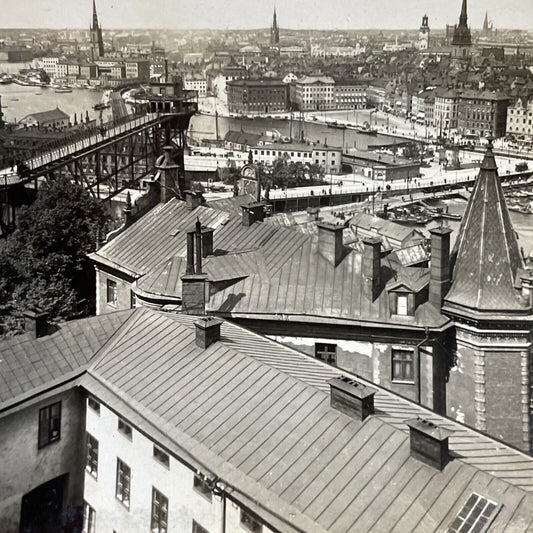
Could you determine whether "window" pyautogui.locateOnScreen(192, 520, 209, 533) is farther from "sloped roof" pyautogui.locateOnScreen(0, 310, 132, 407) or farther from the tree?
→ the tree

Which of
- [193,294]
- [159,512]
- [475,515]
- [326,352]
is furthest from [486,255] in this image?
[159,512]

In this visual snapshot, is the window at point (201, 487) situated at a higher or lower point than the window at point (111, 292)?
higher

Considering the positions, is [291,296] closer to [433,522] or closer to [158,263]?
[158,263]

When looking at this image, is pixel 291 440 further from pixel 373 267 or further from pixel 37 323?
pixel 373 267

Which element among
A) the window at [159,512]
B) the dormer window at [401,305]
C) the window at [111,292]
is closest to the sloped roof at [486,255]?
the dormer window at [401,305]

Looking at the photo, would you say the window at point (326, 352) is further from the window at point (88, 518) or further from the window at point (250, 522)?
the window at point (250, 522)

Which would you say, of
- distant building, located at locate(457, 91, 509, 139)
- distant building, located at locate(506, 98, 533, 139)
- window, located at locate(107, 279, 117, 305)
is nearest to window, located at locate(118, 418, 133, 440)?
window, located at locate(107, 279, 117, 305)
